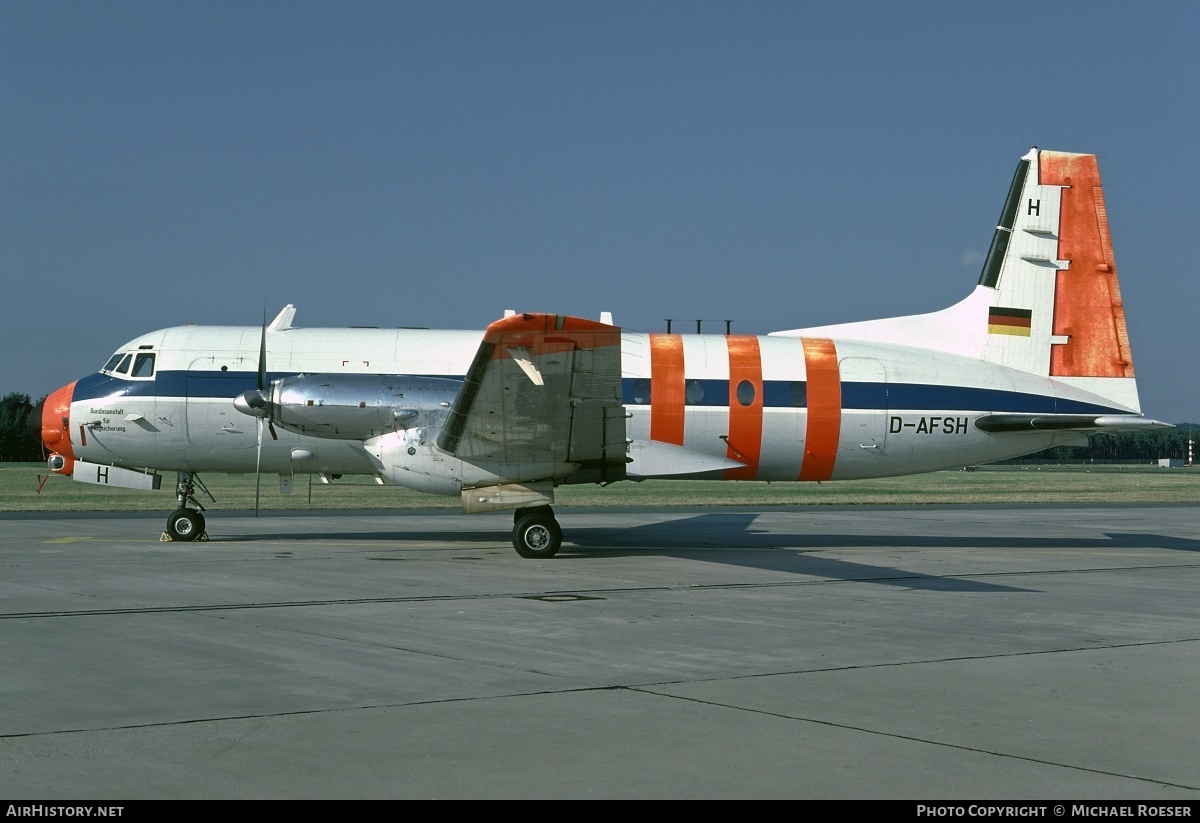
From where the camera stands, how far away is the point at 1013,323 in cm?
2167

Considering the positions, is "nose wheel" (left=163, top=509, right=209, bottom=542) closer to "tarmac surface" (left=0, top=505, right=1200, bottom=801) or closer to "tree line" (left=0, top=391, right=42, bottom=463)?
"tarmac surface" (left=0, top=505, right=1200, bottom=801)

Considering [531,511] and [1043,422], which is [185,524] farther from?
[1043,422]

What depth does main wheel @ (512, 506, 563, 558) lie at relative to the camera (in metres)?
18.6

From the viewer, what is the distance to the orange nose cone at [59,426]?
832 inches

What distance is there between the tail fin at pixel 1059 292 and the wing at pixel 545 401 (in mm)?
5666

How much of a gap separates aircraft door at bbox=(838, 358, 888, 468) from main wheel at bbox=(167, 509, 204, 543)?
1197 cm

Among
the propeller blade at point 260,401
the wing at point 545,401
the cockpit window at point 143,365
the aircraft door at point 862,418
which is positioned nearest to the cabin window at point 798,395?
the aircraft door at point 862,418

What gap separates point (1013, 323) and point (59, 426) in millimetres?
18182

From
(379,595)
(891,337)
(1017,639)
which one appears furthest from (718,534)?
(1017,639)

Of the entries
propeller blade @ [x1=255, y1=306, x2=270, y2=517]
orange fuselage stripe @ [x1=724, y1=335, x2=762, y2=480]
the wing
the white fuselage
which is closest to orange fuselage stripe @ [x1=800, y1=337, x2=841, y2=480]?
the white fuselage

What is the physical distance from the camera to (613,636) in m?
10.8

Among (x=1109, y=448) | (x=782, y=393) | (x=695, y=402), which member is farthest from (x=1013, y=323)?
(x=1109, y=448)
